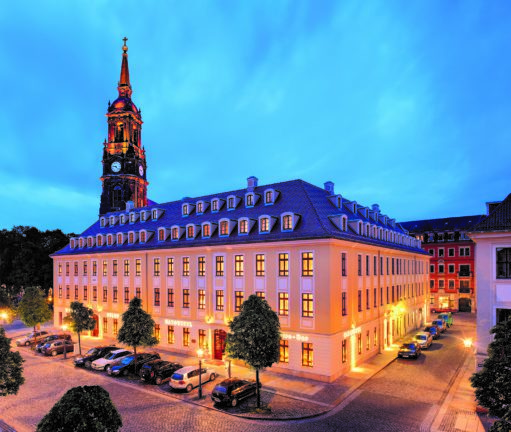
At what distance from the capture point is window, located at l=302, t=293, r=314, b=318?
29172 millimetres

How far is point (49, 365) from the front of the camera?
33906 mm

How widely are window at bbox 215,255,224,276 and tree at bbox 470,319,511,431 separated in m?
23.1

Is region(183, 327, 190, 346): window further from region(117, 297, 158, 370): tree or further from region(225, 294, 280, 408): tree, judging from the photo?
region(225, 294, 280, 408): tree

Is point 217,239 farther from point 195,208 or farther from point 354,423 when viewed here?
point 354,423

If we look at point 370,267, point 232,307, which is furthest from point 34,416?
point 370,267

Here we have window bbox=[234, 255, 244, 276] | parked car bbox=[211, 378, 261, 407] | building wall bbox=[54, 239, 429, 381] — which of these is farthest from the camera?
window bbox=[234, 255, 244, 276]

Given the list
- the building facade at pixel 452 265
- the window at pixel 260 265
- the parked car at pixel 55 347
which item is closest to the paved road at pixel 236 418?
the parked car at pixel 55 347

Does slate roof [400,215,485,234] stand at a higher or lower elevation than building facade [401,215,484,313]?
higher

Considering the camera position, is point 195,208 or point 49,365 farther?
point 195,208

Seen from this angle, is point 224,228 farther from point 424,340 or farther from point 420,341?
point 424,340

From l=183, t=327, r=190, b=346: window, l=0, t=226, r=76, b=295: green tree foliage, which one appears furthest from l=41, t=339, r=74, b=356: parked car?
l=0, t=226, r=76, b=295: green tree foliage

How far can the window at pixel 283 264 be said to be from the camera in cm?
3073

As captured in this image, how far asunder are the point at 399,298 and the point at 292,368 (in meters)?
21.1

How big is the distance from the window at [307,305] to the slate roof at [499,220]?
12.8 meters
